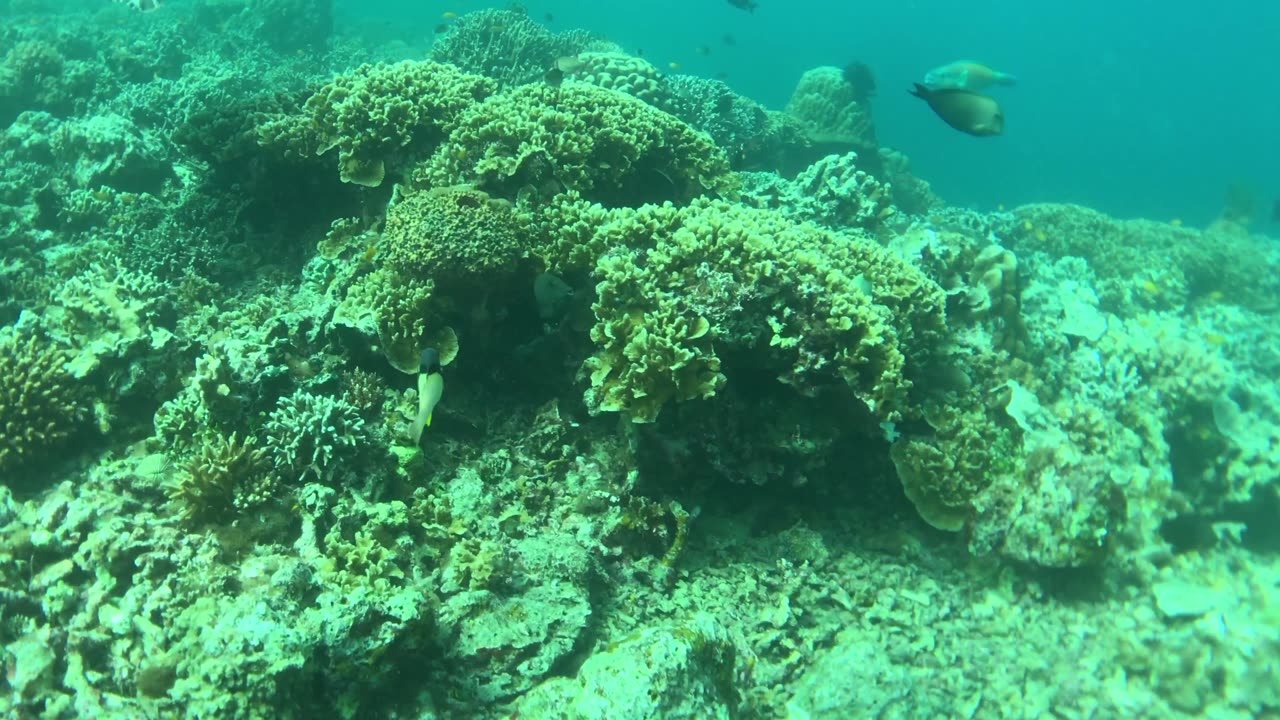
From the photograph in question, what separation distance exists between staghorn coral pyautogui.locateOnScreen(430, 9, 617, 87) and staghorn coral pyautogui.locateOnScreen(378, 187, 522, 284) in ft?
29.1

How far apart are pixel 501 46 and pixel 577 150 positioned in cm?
930

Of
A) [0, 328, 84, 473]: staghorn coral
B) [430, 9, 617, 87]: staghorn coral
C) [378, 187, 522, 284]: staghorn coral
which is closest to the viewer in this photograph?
[0, 328, 84, 473]: staghorn coral

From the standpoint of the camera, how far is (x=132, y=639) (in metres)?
3.44

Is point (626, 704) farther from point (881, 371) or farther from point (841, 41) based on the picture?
point (841, 41)

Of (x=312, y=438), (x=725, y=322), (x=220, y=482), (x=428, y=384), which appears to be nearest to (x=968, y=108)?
(x=725, y=322)

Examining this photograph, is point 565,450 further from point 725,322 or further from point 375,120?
point 375,120

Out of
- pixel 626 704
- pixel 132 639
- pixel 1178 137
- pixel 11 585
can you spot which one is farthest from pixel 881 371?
pixel 1178 137

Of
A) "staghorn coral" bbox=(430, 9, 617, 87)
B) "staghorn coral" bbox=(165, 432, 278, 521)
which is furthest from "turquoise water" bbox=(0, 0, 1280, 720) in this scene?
"staghorn coral" bbox=(430, 9, 617, 87)

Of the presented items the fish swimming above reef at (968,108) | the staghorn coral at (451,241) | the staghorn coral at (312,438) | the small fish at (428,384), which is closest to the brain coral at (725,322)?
the staghorn coral at (451,241)

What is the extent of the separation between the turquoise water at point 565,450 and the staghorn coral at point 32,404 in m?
0.02

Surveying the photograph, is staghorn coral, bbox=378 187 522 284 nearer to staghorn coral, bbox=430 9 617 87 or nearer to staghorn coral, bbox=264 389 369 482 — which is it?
staghorn coral, bbox=264 389 369 482

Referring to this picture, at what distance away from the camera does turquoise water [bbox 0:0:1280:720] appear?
3.48 metres

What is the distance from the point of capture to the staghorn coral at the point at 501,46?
13.1 metres

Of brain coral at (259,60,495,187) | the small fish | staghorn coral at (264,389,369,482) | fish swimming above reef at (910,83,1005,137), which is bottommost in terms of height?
staghorn coral at (264,389,369,482)
